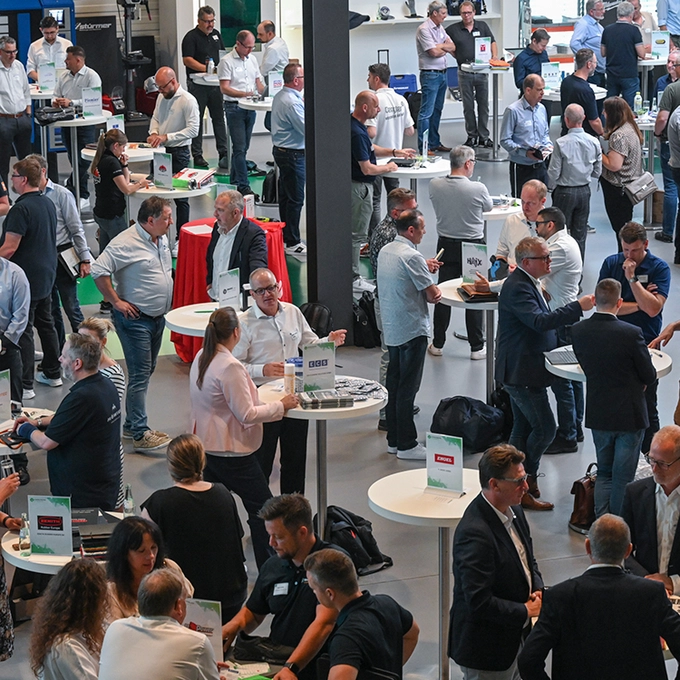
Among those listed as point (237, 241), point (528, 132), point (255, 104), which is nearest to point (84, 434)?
point (237, 241)

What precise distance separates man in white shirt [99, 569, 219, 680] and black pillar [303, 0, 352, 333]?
17.3 ft

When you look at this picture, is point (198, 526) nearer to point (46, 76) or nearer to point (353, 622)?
point (353, 622)

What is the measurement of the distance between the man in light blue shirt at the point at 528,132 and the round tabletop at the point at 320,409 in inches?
214

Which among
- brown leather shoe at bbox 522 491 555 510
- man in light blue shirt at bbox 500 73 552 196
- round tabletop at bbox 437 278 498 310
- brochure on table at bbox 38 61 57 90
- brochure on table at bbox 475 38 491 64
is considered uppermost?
brochure on table at bbox 475 38 491 64

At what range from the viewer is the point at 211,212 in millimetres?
12922

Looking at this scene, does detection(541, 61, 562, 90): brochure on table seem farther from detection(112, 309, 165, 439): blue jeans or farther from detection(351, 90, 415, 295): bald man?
detection(112, 309, 165, 439): blue jeans

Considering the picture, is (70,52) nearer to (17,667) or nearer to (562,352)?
(562,352)

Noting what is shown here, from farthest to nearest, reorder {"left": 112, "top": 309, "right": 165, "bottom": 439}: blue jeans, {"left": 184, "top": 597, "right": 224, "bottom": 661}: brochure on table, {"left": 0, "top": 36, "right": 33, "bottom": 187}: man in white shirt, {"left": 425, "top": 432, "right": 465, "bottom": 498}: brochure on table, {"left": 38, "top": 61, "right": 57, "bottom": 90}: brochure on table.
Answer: {"left": 38, "top": 61, "right": 57, "bottom": 90}: brochure on table, {"left": 0, "top": 36, "right": 33, "bottom": 187}: man in white shirt, {"left": 112, "top": 309, "right": 165, "bottom": 439}: blue jeans, {"left": 425, "top": 432, "right": 465, "bottom": 498}: brochure on table, {"left": 184, "top": 597, "right": 224, "bottom": 661}: brochure on table

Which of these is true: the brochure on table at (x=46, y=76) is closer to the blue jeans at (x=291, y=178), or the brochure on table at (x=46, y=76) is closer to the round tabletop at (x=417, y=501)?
the blue jeans at (x=291, y=178)

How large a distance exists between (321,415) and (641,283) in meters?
1.96

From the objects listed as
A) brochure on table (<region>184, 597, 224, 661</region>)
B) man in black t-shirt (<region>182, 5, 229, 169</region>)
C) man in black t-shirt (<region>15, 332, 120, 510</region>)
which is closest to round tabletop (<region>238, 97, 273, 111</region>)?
man in black t-shirt (<region>182, 5, 229, 169</region>)

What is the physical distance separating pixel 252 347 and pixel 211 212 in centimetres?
729

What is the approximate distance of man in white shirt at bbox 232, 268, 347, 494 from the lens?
574cm

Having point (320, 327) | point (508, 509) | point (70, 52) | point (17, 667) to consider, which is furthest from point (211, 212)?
point (508, 509)
